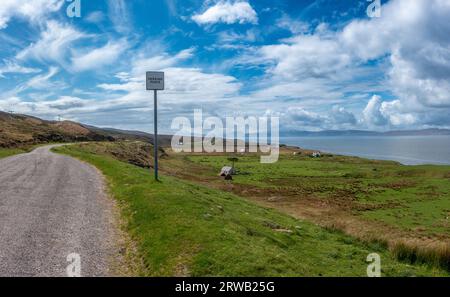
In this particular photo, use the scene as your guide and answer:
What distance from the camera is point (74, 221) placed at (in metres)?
15.3

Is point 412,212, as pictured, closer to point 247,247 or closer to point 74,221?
point 247,247

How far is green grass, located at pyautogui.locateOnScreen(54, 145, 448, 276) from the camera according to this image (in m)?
10.7

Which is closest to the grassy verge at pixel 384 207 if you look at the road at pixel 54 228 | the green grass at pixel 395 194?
the green grass at pixel 395 194

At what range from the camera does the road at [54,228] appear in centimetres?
1045

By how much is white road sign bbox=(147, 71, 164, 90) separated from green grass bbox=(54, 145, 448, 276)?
7.87m

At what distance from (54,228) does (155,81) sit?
13.6 metres

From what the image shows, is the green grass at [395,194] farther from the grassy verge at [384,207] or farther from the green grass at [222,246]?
the green grass at [222,246]

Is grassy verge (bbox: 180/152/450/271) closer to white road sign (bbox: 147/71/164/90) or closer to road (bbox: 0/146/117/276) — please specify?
road (bbox: 0/146/117/276)

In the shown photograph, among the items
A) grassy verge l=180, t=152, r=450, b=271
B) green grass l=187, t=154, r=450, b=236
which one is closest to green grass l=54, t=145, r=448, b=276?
grassy verge l=180, t=152, r=450, b=271

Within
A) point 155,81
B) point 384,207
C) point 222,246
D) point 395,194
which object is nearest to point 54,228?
point 222,246

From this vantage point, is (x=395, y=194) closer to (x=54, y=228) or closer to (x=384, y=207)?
(x=384, y=207)

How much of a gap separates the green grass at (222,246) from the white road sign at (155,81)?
25.8 ft
